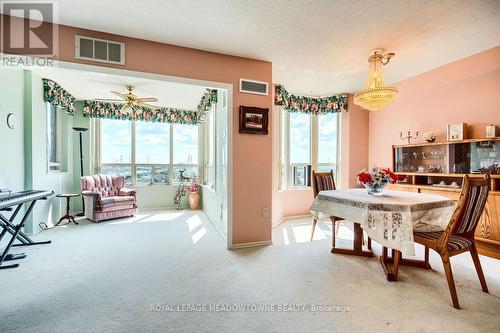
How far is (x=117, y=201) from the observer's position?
475 centimetres

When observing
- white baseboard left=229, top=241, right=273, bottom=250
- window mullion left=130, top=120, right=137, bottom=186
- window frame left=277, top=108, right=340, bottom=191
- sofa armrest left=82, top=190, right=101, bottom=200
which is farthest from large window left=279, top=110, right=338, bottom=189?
window mullion left=130, top=120, right=137, bottom=186

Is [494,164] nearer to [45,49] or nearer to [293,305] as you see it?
[293,305]

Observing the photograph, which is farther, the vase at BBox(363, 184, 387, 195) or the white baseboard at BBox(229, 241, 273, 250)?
the white baseboard at BBox(229, 241, 273, 250)

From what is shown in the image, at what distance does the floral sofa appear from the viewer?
455 cm

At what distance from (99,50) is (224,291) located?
280 cm

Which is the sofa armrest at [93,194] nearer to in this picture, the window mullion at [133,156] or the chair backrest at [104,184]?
the chair backrest at [104,184]

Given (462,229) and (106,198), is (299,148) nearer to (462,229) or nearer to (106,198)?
(462,229)

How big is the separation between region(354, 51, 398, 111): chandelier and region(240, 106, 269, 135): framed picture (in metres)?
1.22

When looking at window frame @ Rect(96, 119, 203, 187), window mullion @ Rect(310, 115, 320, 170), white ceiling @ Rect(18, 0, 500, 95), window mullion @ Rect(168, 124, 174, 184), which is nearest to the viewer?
white ceiling @ Rect(18, 0, 500, 95)

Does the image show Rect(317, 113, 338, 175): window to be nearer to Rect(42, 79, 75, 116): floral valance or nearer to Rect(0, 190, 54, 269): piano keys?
Rect(0, 190, 54, 269): piano keys

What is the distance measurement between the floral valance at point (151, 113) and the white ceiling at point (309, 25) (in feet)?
7.05

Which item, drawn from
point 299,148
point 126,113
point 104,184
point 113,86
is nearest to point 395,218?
point 299,148

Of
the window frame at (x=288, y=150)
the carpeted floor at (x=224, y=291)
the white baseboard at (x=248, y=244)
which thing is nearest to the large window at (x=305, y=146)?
the window frame at (x=288, y=150)

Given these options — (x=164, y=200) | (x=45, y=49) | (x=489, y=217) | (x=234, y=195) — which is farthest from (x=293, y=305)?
(x=164, y=200)
